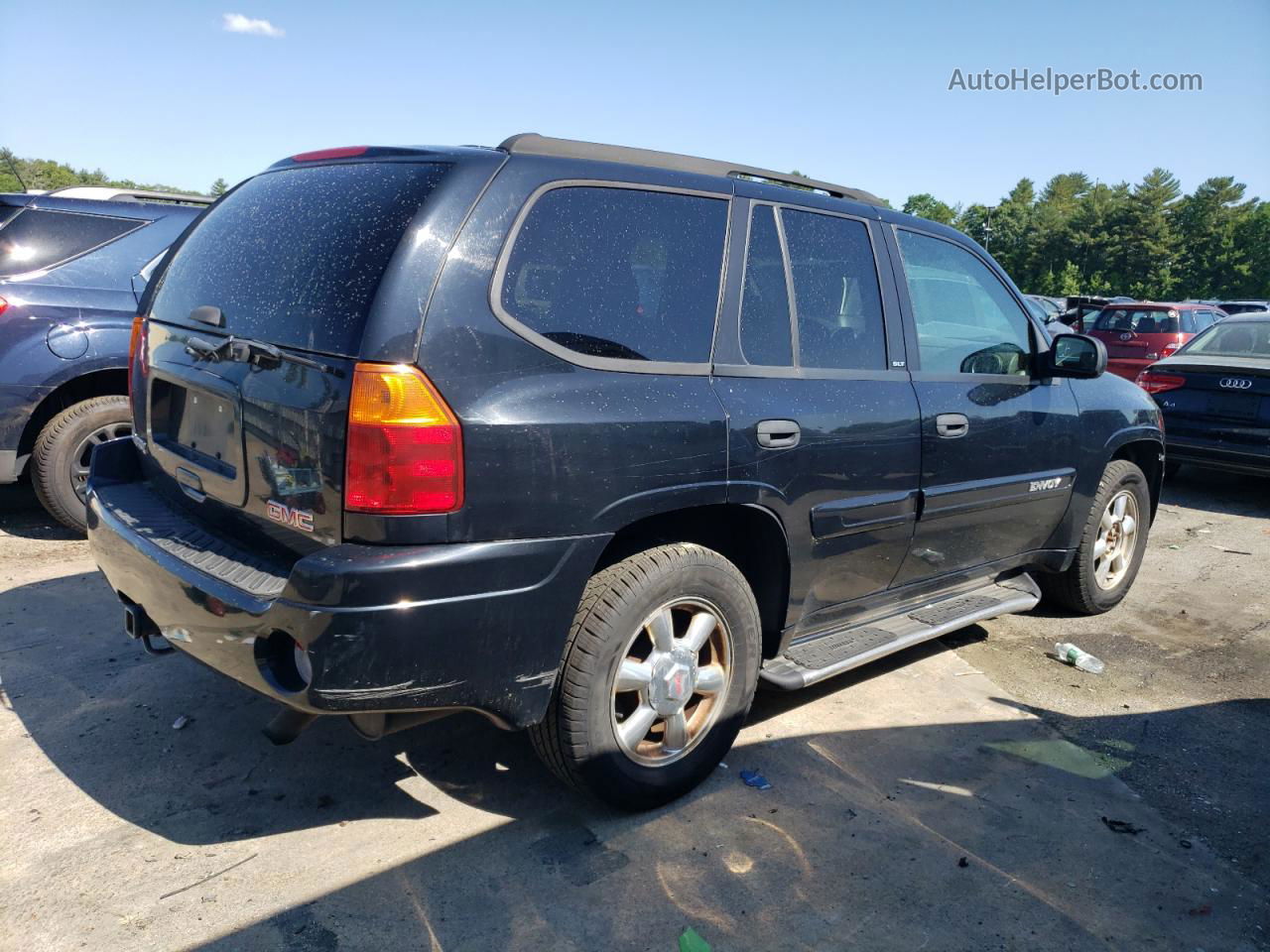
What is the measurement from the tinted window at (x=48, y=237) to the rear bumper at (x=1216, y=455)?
7.80 metres

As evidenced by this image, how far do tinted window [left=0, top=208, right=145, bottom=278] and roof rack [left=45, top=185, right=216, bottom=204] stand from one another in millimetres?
199

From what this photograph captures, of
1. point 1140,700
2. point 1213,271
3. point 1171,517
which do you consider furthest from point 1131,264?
point 1140,700

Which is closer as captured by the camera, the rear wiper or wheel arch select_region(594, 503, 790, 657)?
the rear wiper

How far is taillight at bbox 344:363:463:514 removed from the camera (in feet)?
7.38

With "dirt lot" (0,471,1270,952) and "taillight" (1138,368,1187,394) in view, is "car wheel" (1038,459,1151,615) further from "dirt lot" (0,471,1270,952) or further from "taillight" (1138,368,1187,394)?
"taillight" (1138,368,1187,394)

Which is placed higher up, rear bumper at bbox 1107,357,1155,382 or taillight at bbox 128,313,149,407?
taillight at bbox 128,313,149,407

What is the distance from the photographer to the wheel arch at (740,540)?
2.83 metres

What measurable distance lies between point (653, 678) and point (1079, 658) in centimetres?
252

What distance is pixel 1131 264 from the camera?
6862 centimetres

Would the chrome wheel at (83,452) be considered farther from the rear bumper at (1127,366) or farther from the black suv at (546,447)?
the rear bumper at (1127,366)

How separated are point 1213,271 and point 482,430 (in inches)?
2930

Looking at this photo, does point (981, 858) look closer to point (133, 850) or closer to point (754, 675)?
point (754, 675)

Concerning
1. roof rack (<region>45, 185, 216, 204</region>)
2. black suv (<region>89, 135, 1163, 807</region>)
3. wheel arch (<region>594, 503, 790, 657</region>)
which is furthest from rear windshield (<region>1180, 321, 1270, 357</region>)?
roof rack (<region>45, 185, 216, 204</region>)

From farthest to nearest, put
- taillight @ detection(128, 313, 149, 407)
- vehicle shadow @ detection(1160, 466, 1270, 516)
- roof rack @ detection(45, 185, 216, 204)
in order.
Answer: vehicle shadow @ detection(1160, 466, 1270, 516) → roof rack @ detection(45, 185, 216, 204) → taillight @ detection(128, 313, 149, 407)
